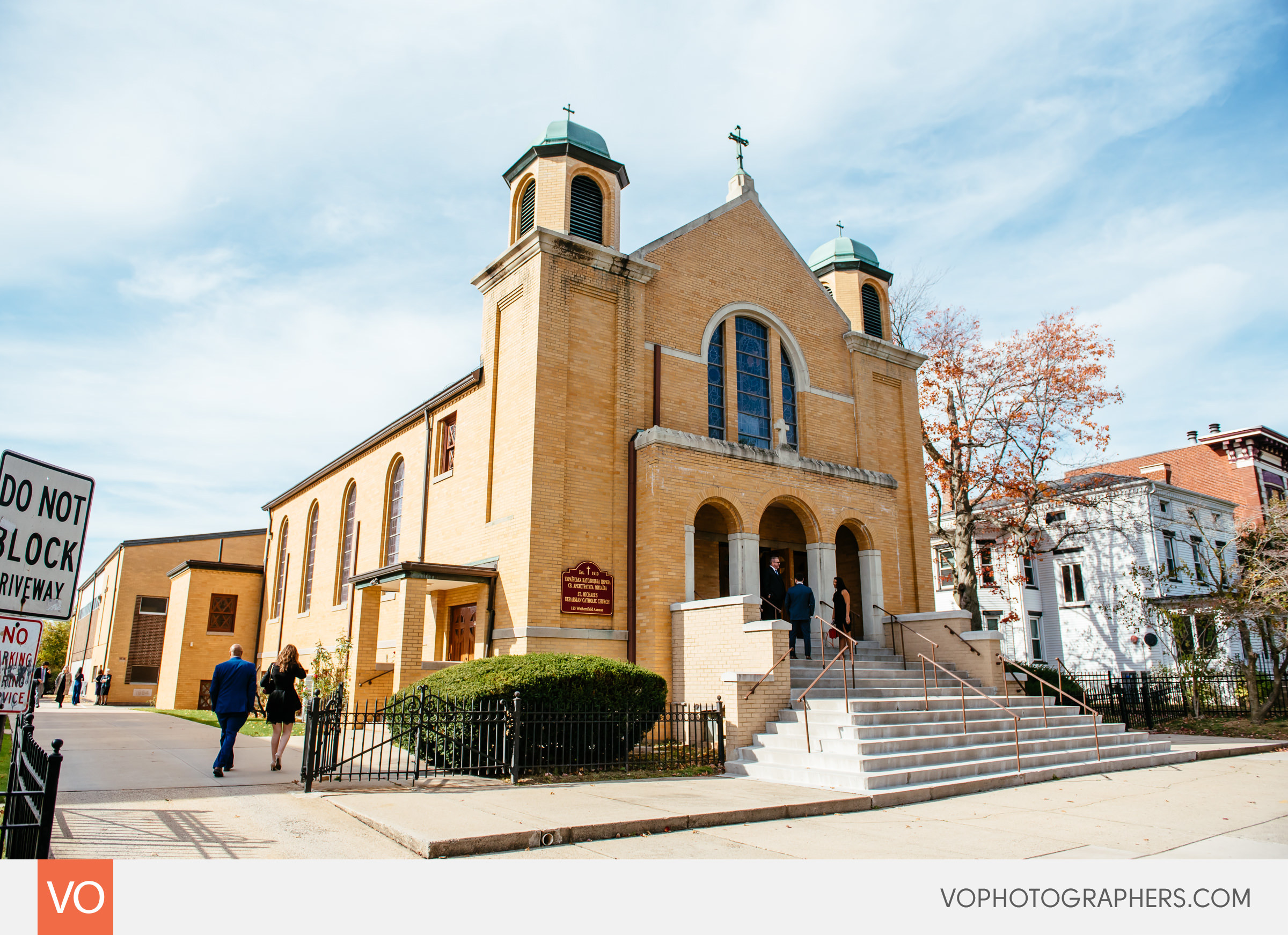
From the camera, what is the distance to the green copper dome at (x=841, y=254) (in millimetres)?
22078

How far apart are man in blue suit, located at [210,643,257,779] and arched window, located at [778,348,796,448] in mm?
12495

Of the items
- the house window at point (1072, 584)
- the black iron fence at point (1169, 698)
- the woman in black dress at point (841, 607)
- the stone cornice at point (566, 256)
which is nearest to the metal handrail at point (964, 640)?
the woman in black dress at point (841, 607)

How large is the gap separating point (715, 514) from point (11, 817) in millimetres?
14014

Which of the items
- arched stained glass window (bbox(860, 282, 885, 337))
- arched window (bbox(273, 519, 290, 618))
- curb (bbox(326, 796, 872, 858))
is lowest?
curb (bbox(326, 796, 872, 858))

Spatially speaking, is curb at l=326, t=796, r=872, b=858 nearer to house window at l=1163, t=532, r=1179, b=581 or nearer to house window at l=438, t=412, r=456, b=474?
house window at l=438, t=412, r=456, b=474

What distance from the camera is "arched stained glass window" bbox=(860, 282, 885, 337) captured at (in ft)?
72.5

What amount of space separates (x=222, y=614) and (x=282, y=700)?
2331 centimetres

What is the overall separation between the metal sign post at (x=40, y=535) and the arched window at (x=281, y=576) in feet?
85.0

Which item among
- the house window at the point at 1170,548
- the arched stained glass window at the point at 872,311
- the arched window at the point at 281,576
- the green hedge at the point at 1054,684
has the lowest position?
the green hedge at the point at 1054,684

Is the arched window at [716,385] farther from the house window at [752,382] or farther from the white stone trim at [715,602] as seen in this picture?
the white stone trim at [715,602]

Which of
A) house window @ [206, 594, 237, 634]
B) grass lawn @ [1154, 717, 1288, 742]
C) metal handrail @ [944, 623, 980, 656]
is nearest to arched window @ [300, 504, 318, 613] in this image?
house window @ [206, 594, 237, 634]

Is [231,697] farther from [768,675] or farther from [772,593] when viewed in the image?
[772,593]

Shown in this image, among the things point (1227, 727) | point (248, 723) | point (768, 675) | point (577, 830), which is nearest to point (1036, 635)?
point (1227, 727)

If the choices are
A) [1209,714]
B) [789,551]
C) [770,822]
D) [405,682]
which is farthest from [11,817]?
[1209,714]
